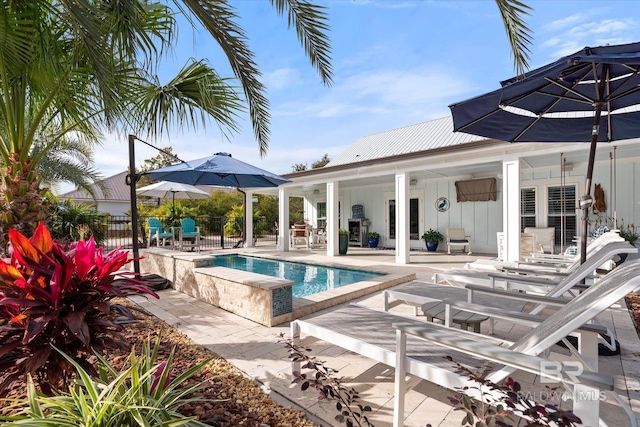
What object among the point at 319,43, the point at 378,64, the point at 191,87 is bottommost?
the point at 191,87

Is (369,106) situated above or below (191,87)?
above

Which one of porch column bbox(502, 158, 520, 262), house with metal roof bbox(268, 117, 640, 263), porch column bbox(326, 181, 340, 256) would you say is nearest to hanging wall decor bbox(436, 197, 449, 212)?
house with metal roof bbox(268, 117, 640, 263)

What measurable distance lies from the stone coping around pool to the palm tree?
1.99 metres

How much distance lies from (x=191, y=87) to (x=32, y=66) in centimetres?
172

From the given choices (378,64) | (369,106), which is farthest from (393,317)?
(369,106)

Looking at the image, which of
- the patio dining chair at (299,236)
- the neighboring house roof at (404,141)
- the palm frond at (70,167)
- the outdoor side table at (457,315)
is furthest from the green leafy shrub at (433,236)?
the palm frond at (70,167)

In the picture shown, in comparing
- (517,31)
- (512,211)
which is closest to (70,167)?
(517,31)

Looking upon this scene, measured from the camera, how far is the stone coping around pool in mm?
4016

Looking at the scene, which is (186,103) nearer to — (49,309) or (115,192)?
(49,309)

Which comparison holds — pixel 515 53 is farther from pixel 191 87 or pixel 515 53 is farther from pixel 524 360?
pixel 191 87

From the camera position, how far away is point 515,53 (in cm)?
309

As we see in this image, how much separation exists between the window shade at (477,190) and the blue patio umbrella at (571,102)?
21.7 ft

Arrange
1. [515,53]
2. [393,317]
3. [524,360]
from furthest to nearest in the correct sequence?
[515,53], [393,317], [524,360]

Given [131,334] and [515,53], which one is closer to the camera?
[515,53]
